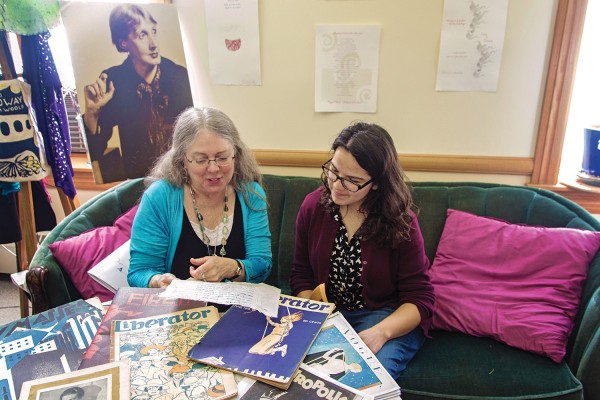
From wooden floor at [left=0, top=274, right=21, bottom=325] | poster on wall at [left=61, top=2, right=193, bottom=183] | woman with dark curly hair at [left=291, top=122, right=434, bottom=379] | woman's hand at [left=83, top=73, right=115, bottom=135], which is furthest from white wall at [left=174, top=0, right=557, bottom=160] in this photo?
wooden floor at [left=0, top=274, right=21, bottom=325]

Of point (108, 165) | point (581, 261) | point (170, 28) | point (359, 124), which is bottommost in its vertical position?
point (581, 261)

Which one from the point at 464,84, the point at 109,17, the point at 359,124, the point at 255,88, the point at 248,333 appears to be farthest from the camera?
the point at 255,88

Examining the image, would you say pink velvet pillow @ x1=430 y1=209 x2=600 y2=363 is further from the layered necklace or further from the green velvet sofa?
the layered necklace

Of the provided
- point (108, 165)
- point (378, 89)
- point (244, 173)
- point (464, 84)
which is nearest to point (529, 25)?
point (464, 84)

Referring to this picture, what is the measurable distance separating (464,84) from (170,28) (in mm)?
1392

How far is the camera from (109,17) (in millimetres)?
1802

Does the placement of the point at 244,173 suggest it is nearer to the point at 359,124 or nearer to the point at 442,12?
the point at 359,124

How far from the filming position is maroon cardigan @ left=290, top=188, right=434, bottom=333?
1.39 m

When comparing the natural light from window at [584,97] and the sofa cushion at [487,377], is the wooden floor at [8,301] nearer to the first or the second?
the sofa cushion at [487,377]

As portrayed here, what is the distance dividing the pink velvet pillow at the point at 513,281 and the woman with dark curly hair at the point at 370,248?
0.26 metres

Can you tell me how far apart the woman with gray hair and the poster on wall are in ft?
1.60

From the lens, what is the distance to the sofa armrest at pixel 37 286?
4.73 ft

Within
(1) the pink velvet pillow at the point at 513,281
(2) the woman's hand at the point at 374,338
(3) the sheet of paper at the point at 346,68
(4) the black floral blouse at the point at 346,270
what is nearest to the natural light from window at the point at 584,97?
(1) the pink velvet pillow at the point at 513,281

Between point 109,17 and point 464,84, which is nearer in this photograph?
point 109,17
